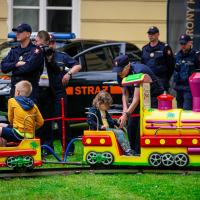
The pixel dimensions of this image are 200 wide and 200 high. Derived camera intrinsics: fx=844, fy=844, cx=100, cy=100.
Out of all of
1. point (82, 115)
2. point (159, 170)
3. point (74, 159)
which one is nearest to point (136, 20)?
point (82, 115)

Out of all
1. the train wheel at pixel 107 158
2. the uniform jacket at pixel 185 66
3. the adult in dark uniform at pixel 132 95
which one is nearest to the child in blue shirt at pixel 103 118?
the adult in dark uniform at pixel 132 95

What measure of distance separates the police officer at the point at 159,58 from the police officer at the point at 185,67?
12cm

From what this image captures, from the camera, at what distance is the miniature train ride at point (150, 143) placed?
32.0ft

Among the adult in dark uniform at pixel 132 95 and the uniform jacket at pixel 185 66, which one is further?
the uniform jacket at pixel 185 66

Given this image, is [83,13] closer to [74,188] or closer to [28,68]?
[28,68]

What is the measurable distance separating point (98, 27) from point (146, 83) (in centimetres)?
821

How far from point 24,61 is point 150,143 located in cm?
220

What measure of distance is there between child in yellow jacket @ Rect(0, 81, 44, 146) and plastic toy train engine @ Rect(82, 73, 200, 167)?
66 centimetres

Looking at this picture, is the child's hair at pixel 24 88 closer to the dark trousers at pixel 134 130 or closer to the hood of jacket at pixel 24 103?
the hood of jacket at pixel 24 103

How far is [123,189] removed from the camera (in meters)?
8.86

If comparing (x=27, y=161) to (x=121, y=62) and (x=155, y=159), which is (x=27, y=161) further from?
(x=121, y=62)

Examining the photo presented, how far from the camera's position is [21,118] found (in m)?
9.98

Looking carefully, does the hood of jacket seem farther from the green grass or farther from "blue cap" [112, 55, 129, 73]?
"blue cap" [112, 55, 129, 73]

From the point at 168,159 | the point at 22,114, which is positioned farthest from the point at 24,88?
the point at 168,159
